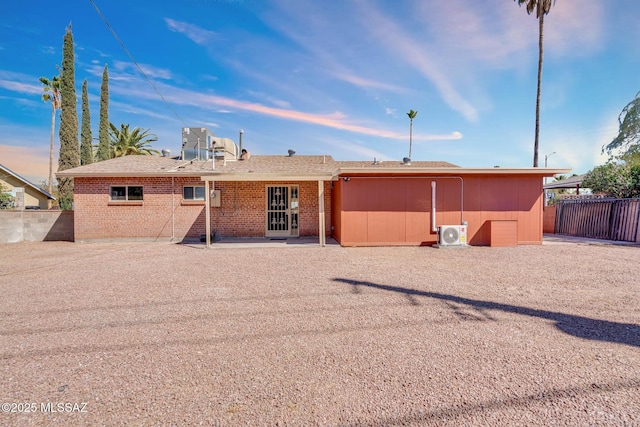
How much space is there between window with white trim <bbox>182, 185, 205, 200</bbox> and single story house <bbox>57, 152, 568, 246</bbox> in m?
0.04

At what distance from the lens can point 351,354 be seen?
288 cm

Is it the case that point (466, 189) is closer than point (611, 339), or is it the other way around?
point (611, 339)

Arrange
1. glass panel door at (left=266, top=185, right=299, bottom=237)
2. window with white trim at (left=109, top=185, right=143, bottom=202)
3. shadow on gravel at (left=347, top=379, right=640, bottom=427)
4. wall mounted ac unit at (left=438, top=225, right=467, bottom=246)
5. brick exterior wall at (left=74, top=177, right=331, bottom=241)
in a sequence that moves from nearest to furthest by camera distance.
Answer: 1. shadow on gravel at (left=347, top=379, right=640, bottom=427)
2. wall mounted ac unit at (left=438, top=225, right=467, bottom=246)
3. brick exterior wall at (left=74, top=177, right=331, bottom=241)
4. window with white trim at (left=109, top=185, right=143, bottom=202)
5. glass panel door at (left=266, top=185, right=299, bottom=237)

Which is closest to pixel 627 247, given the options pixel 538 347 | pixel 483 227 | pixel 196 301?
pixel 483 227

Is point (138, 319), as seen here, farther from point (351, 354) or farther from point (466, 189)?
point (466, 189)

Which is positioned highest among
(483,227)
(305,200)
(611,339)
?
(305,200)

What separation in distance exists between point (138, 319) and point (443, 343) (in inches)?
148

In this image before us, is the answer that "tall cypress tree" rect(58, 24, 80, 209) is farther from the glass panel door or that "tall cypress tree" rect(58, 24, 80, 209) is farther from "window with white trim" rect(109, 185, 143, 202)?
the glass panel door

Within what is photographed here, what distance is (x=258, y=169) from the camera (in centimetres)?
1266

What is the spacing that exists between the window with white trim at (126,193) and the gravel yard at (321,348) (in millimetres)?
5605

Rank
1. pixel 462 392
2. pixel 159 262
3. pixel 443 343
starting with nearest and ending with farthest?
pixel 462 392
pixel 443 343
pixel 159 262

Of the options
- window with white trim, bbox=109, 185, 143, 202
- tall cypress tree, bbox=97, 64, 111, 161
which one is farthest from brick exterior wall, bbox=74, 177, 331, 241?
tall cypress tree, bbox=97, 64, 111, 161

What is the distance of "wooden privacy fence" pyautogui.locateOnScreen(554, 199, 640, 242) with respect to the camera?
446 inches

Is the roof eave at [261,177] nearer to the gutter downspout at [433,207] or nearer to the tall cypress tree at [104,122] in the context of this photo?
the gutter downspout at [433,207]
